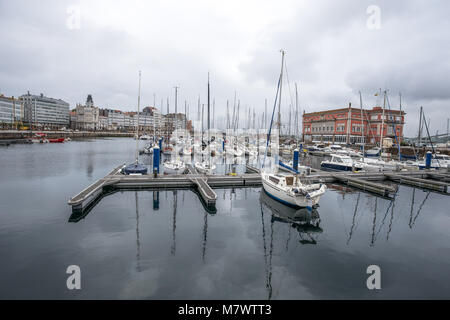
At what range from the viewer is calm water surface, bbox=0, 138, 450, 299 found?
33.2 ft

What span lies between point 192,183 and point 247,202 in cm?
727

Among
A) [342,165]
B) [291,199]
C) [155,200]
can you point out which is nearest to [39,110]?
[155,200]

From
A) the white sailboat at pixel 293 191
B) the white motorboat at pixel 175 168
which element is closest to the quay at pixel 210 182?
the white motorboat at pixel 175 168

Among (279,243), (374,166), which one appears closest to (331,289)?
(279,243)

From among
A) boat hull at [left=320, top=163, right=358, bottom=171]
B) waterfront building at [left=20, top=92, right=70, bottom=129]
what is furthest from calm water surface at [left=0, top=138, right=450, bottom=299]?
waterfront building at [left=20, top=92, right=70, bottom=129]

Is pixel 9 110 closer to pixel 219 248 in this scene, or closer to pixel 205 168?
pixel 205 168

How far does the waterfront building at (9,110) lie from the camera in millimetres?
145375

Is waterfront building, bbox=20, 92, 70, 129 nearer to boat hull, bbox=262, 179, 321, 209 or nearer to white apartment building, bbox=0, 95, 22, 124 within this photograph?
white apartment building, bbox=0, 95, 22, 124

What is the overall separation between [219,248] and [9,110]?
198 metres

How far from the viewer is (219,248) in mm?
13688

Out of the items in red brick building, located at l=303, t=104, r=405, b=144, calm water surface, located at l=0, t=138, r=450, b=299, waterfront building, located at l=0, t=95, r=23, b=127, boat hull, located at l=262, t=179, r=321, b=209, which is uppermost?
waterfront building, located at l=0, t=95, r=23, b=127

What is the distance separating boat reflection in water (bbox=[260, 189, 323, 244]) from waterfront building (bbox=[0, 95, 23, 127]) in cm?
17985

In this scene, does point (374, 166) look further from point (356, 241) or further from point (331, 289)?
point (331, 289)

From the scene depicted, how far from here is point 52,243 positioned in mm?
13750
